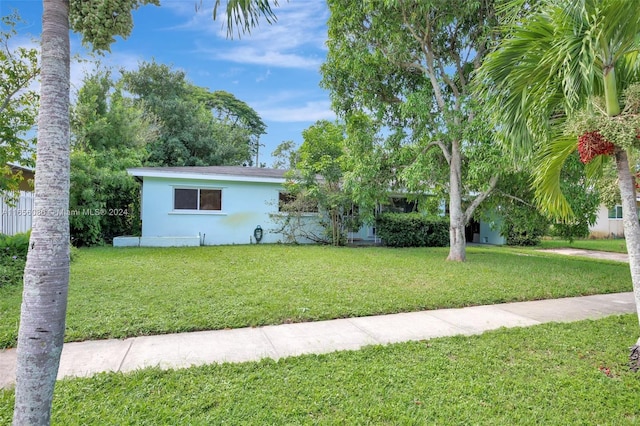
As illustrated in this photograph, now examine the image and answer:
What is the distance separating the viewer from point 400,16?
32.5 feet

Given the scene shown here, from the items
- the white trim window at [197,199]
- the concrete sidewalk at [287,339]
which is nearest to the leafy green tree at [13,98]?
the white trim window at [197,199]

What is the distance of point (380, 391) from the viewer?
3000mm

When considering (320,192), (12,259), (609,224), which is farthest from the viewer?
(609,224)

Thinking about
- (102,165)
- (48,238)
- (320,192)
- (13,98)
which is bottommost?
(48,238)

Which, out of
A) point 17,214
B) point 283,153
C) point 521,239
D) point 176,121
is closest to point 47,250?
point 17,214

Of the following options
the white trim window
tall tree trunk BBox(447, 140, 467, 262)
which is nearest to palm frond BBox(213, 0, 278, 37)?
tall tree trunk BBox(447, 140, 467, 262)

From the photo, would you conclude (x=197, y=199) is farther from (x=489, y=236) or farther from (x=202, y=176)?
(x=489, y=236)

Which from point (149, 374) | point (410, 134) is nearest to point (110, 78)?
point (410, 134)

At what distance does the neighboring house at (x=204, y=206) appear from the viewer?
42.5 ft

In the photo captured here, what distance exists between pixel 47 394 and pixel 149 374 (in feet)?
4.86

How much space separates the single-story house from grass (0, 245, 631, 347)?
226 centimetres

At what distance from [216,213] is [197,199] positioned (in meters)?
0.89

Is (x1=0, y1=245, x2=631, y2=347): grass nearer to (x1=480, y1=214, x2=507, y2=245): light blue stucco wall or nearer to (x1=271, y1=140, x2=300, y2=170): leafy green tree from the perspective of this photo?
(x1=480, y1=214, x2=507, y2=245): light blue stucco wall

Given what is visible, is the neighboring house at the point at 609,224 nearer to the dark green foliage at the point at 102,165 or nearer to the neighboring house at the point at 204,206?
the neighboring house at the point at 204,206
